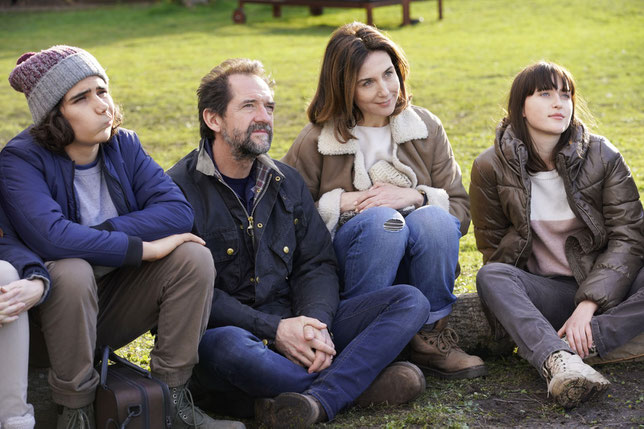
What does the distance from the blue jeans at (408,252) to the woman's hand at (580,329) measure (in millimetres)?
527

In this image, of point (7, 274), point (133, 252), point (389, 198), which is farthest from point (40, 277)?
point (389, 198)

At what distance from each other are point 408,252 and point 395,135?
24.7 inches

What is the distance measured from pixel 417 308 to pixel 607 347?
34.8 inches

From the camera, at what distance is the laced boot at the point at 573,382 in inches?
144

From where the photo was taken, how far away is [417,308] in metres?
3.92

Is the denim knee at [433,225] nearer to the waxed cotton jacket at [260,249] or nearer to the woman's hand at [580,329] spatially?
the waxed cotton jacket at [260,249]

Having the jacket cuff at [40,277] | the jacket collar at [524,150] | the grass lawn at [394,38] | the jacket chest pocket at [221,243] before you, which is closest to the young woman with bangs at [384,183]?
the jacket collar at [524,150]

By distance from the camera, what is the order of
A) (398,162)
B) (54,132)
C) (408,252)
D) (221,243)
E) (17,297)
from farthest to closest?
(398,162) < (408,252) < (221,243) < (54,132) < (17,297)

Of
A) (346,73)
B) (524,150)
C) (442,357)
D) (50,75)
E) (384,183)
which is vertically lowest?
(442,357)

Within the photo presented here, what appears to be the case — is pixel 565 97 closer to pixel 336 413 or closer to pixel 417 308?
pixel 417 308

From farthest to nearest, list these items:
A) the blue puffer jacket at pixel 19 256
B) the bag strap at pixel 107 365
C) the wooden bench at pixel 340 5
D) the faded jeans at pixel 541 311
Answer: the wooden bench at pixel 340 5
the faded jeans at pixel 541 311
the bag strap at pixel 107 365
the blue puffer jacket at pixel 19 256

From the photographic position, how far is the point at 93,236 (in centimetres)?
346

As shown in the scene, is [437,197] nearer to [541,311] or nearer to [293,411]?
[541,311]

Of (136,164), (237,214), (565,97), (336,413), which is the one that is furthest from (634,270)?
(136,164)
